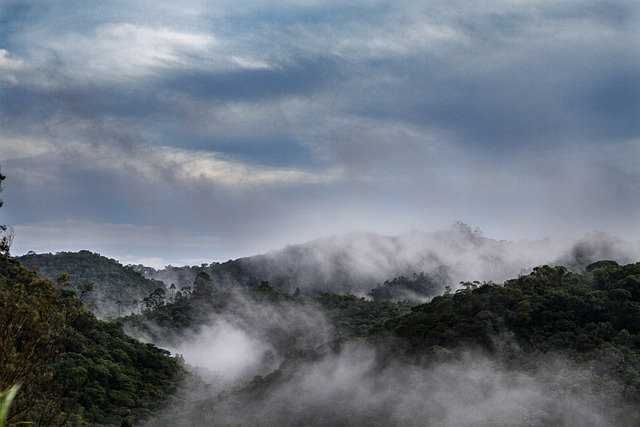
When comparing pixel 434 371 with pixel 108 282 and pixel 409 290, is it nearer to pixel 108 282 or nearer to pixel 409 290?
pixel 409 290

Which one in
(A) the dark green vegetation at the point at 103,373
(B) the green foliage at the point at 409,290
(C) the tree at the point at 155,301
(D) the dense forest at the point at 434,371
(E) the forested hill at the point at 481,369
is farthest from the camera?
(B) the green foliage at the point at 409,290

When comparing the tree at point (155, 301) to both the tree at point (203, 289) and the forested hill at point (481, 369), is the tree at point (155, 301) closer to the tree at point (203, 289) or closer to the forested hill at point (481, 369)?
the tree at point (203, 289)

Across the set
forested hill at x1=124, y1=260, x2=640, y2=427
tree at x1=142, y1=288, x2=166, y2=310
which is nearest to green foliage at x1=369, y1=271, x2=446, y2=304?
tree at x1=142, y1=288, x2=166, y2=310

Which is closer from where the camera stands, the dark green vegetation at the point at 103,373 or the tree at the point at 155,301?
the dark green vegetation at the point at 103,373

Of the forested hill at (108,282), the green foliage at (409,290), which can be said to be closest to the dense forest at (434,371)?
the forested hill at (108,282)

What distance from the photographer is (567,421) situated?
4750 centimetres

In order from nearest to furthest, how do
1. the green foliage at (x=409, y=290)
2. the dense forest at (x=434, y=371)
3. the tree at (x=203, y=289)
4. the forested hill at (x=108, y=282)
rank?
the dense forest at (x=434, y=371), the tree at (x=203, y=289), the forested hill at (x=108, y=282), the green foliage at (x=409, y=290)

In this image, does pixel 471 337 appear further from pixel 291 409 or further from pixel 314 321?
pixel 314 321

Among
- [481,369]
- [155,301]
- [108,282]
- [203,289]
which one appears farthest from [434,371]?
[108,282]

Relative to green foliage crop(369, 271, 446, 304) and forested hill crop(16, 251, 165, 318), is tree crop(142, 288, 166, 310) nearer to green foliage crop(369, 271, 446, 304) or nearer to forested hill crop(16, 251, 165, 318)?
forested hill crop(16, 251, 165, 318)

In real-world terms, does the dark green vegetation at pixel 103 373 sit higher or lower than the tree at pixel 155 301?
lower

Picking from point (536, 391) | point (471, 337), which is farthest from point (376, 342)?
point (536, 391)

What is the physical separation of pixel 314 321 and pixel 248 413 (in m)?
58.4

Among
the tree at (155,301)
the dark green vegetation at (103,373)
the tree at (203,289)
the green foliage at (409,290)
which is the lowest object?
the dark green vegetation at (103,373)
